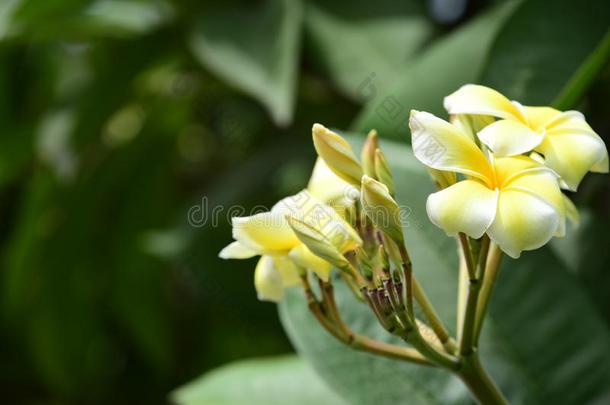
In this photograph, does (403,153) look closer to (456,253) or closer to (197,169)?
(456,253)

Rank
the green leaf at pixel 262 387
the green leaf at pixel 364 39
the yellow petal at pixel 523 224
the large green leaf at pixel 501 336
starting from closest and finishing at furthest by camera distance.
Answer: the yellow petal at pixel 523 224 → the large green leaf at pixel 501 336 → the green leaf at pixel 262 387 → the green leaf at pixel 364 39

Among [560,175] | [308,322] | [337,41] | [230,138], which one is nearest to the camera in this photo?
[560,175]

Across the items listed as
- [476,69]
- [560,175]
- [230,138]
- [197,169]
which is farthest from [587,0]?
[197,169]

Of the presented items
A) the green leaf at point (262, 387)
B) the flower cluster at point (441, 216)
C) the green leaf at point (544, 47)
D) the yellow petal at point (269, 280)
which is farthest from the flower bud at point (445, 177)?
the green leaf at point (262, 387)

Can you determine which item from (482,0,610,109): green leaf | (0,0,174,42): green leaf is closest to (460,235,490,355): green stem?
(482,0,610,109): green leaf

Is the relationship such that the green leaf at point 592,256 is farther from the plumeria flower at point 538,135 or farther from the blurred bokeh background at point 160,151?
the plumeria flower at point 538,135
